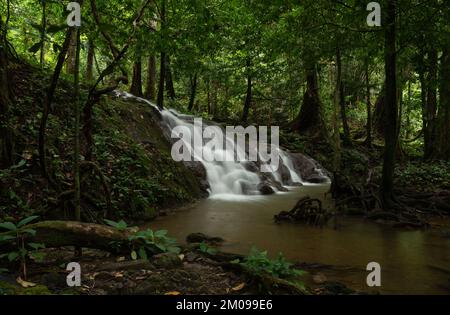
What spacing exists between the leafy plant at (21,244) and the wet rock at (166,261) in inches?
42.2

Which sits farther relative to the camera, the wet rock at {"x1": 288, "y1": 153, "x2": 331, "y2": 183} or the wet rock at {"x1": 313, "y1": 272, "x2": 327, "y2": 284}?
the wet rock at {"x1": 288, "y1": 153, "x2": 331, "y2": 183}

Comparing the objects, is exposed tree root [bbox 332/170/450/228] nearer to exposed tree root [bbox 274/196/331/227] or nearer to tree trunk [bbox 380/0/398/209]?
tree trunk [bbox 380/0/398/209]

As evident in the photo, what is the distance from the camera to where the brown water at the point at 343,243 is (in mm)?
4527

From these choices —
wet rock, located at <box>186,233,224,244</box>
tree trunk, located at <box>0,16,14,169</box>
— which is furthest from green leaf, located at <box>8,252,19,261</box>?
wet rock, located at <box>186,233,224,244</box>

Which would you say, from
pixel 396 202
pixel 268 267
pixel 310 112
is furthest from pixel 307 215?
pixel 310 112

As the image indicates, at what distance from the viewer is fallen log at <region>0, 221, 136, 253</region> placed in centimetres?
384

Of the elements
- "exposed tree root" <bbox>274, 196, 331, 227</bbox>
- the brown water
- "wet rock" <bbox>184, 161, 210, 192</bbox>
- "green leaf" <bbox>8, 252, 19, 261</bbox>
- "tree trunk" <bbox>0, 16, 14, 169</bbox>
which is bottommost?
the brown water

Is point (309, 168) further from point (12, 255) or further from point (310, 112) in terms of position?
point (12, 255)

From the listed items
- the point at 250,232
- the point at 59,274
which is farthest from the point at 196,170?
the point at 59,274

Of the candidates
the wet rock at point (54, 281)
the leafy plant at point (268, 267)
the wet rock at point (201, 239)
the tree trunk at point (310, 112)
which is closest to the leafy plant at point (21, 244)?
the wet rock at point (54, 281)

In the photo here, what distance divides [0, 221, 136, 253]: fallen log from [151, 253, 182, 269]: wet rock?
45 centimetres

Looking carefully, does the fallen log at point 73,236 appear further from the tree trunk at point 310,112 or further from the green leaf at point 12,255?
the tree trunk at point 310,112

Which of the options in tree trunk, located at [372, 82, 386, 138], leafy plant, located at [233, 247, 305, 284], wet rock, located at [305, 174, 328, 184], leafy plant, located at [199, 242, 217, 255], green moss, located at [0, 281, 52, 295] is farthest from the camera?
tree trunk, located at [372, 82, 386, 138]
